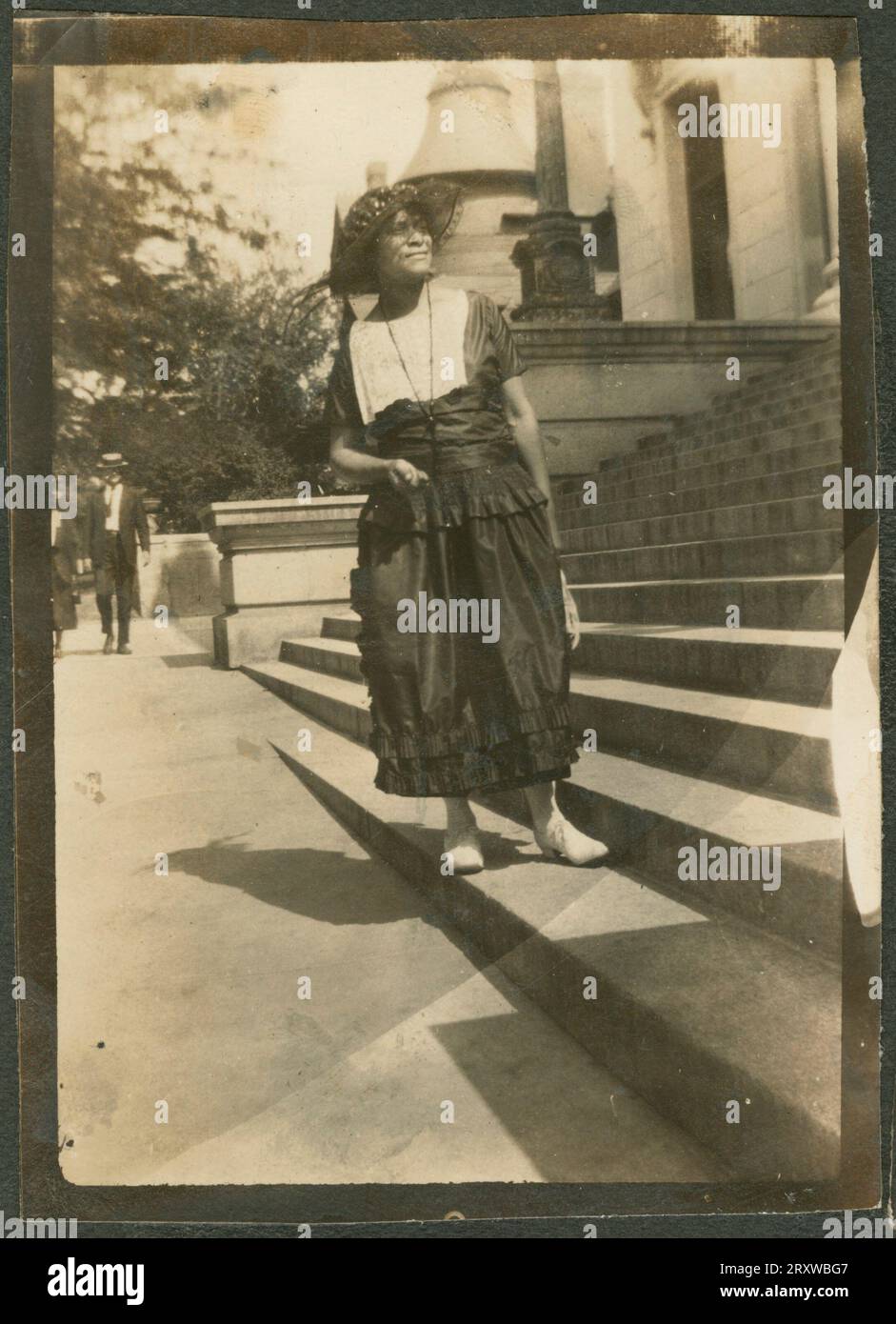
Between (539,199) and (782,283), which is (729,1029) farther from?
(539,199)

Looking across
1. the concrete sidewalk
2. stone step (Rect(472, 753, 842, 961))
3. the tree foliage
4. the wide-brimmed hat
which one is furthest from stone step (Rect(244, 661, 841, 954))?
the wide-brimmed hat

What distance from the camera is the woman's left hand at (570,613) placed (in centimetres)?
234

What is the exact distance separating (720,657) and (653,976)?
0.77 metres

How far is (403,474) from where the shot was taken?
2.26m

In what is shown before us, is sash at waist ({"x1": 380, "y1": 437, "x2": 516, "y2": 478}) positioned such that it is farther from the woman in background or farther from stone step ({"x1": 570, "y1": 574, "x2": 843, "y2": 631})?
the woman in background

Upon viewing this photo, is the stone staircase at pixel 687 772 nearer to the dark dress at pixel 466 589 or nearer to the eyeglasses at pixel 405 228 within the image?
the dark dress at pixel 466 589

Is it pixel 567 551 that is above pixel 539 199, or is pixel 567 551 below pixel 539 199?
below

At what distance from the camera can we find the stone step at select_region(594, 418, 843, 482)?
2305 mm

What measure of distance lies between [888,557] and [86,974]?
7.43 ft

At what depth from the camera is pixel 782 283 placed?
2316 millimetres

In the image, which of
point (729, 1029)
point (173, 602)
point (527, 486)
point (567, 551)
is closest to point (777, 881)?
point (729, 1029)

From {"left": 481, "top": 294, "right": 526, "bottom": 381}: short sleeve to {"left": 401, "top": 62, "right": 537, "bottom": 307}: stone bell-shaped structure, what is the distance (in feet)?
0.10

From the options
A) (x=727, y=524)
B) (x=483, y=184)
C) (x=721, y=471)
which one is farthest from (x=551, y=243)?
(x=727, y=524)

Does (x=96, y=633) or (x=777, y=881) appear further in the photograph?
(x=96, y=633)
